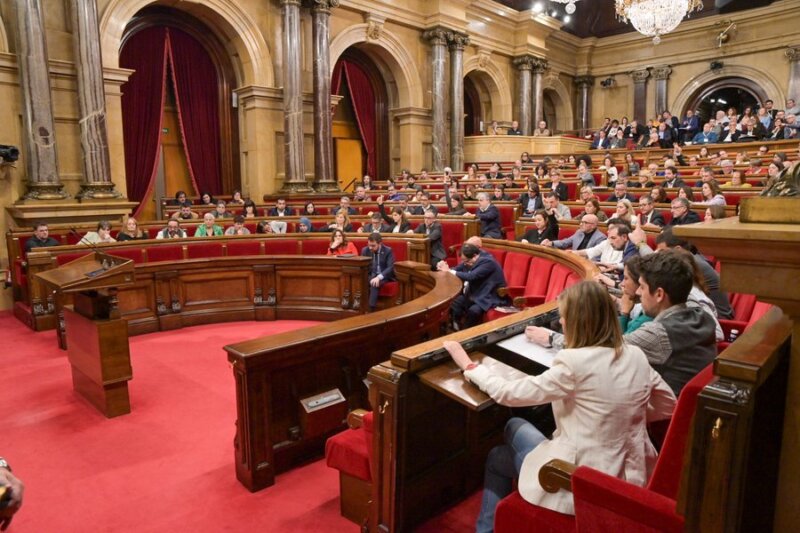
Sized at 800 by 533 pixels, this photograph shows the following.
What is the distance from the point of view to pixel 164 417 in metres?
3.66

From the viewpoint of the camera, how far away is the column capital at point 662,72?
18.4 metres

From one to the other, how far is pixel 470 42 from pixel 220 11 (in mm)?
7279

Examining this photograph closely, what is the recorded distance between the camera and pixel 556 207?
709 centimetres

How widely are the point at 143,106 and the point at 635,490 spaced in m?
11.3

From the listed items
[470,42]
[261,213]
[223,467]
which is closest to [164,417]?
[223,467]

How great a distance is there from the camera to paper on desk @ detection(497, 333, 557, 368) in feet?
6.56

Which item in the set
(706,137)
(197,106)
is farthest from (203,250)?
(706,137)

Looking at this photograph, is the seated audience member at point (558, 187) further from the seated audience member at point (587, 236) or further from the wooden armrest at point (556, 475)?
the wooden armrest at point (556, 475)

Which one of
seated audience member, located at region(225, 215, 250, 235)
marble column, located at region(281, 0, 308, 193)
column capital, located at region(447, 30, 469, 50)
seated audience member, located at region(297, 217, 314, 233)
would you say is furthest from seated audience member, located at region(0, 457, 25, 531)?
column capital, located at region(447, 30, 469, 50)

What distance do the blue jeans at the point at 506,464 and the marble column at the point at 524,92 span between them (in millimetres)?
16161

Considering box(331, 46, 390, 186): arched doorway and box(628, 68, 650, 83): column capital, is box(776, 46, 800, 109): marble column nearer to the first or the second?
box(628, 68, 650, 83): column capital

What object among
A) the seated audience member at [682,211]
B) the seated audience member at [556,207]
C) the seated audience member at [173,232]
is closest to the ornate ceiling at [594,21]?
the seated audience member at [556,207]

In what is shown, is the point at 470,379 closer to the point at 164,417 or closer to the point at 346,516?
the point at 346,516

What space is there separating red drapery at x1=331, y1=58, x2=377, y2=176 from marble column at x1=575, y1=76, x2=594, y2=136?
8.76 metres
